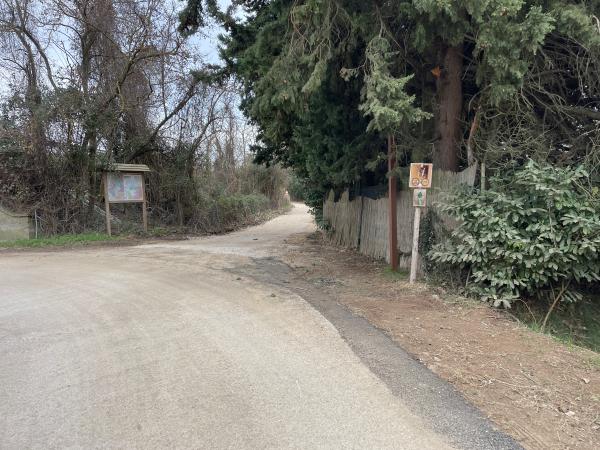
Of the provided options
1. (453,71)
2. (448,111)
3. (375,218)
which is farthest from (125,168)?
(453,71)

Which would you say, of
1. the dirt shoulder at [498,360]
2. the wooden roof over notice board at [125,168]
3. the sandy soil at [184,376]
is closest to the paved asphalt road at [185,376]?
the sandy soil at [184,376]

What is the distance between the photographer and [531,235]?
21.3 feet

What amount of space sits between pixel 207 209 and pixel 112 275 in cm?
1181

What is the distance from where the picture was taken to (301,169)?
16.7 m

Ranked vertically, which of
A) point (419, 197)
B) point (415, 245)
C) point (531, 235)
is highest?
point (419, 197)

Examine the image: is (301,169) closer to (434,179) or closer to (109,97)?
(109,97)

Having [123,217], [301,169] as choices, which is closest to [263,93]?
[301,169]

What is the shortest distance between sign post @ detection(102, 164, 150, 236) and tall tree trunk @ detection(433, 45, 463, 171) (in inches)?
474

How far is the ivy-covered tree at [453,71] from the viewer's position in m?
6.10

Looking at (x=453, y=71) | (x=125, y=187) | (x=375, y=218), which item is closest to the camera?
(x=453, y=71)

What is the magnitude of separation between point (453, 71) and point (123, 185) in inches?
498

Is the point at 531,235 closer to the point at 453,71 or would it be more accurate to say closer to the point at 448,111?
the point at 448,111

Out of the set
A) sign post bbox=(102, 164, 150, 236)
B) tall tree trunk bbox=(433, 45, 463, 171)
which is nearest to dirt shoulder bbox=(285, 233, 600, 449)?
tall tree trunk bbox=(433, 45, 463, 171)

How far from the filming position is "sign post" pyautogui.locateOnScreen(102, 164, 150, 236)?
1593 cm
